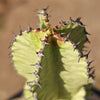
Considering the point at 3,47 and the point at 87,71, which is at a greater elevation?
the point at 3,47

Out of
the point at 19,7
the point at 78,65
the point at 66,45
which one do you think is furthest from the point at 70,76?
the point at 19,7

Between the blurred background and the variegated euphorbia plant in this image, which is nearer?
the variegated euphorbia plant

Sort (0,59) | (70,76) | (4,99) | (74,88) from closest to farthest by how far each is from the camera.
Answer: (70,76) → (74,88) → (4,99) → (0,59)

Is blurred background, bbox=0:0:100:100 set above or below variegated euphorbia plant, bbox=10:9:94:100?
above

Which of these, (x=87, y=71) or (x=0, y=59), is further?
(x=0, y=59)

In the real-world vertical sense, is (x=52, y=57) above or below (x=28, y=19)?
below

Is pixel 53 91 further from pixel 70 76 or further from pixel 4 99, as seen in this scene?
pixel 4 99
